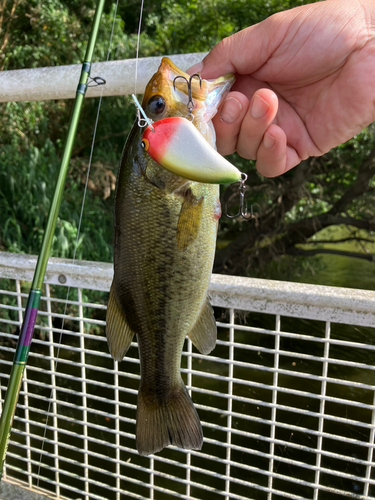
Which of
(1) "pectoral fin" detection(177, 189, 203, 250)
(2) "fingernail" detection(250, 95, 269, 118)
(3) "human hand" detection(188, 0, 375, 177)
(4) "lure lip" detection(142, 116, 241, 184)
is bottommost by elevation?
(1) "pectoral fin" detection(177, 189, 203, 250)

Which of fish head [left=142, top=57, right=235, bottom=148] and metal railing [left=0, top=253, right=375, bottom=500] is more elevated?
fish head [left=142, top=57, right=235, bottom=148]

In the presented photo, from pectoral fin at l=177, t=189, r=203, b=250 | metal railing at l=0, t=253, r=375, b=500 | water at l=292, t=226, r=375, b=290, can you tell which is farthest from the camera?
water at l=292, t=226, r=375, b=290

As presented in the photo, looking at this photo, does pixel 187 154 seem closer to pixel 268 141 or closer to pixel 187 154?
pixel 187 154

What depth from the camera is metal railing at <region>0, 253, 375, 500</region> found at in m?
1.54

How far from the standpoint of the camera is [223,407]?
4629 millimetres

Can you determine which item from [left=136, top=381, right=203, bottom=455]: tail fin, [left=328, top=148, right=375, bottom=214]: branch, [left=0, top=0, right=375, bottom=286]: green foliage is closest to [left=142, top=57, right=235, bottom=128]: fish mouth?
[left=136, top=381, right=203, bottom=455]: tail fin

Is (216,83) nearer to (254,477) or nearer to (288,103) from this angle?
(288,103)

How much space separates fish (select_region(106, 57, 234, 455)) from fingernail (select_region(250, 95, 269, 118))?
74mm

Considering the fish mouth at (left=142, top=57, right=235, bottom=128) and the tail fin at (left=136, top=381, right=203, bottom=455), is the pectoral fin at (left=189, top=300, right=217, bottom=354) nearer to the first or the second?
the tail fin at (left=136, top=381, right=203, bottom=455)

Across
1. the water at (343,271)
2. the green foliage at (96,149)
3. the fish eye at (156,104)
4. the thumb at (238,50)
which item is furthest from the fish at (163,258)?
the water at (343,271)

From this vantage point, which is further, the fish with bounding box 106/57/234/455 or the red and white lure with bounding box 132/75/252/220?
the fish with bounding box 106/57/234/455

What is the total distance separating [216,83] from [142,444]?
2.73 feet

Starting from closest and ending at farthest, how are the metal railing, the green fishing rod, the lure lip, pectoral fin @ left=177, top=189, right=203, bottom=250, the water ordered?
1. the lure lip
2. pectoral fin @ left=177, top=189, right=203, bottom=250
3. the green fishing rod
4. the metal railing
5. the water

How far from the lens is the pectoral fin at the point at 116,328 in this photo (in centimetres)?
103
